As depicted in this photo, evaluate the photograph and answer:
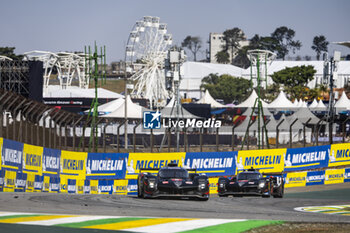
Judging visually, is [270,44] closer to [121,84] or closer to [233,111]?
[121,84]

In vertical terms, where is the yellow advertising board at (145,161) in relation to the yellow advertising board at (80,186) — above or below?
above

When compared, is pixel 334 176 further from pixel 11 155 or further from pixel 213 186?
pixel 11 155

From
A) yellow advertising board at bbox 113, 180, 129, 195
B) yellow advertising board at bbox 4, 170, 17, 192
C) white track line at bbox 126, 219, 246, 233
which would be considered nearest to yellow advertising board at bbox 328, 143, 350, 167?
yellow advertising board at bbox 113, 180, 129, 195

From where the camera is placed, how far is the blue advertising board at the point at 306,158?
3225cm

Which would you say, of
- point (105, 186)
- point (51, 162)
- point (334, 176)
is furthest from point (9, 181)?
point (334, 176)

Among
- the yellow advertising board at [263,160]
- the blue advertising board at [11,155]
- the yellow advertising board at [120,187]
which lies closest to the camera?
the blue advertising board at [11,155]

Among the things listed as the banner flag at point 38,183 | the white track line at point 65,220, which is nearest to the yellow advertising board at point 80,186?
the banner flag at point 38,183

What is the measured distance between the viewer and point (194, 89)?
158m

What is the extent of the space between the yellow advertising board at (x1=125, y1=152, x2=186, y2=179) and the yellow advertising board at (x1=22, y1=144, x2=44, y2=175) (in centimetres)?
508

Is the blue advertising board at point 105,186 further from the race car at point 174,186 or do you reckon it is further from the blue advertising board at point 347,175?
the blue advertising board at point 347,175

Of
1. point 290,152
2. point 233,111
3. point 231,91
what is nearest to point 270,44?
point 231,91

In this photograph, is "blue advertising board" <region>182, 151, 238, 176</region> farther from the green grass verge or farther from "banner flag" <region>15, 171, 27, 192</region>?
the green grass verge

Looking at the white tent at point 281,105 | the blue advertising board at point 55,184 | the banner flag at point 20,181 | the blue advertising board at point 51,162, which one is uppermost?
the white tent at point 281,105

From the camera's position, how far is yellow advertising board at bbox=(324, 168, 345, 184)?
32.7 meters
